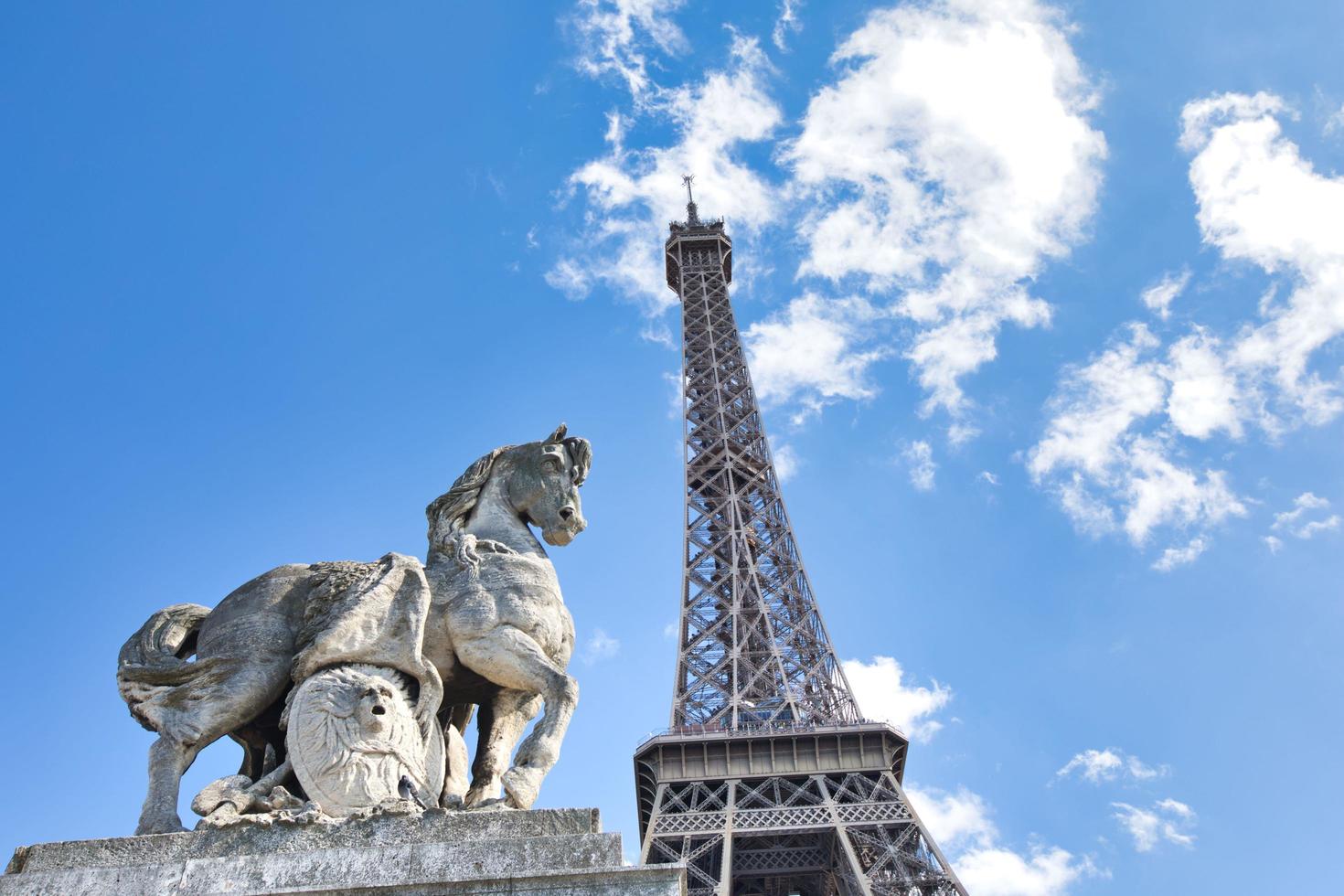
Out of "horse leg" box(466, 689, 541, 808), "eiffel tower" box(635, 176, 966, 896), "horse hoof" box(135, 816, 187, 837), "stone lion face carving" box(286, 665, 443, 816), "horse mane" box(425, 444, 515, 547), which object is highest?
"eiffel tower" box(635, 176, 966, 896)

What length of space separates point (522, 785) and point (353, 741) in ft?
2.45

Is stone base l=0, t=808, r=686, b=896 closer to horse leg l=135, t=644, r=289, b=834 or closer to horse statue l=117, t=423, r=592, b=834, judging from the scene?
horse statue l=117, t=423, r=592, b=834

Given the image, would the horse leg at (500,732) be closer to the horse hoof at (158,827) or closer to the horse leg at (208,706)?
the horse leg at (208,706)

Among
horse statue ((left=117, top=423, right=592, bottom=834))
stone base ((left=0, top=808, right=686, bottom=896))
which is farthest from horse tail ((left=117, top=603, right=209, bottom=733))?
stone base ((left=0, top=808, right=686, bottom=896))

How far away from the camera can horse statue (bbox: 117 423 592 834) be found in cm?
534

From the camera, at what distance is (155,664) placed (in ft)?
18.2

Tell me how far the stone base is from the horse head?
209 centimetres

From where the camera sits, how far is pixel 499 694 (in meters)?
5.79

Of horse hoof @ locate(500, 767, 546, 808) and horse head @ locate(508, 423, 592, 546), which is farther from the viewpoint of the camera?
horse head @ locate(508, 423, 592, 546)

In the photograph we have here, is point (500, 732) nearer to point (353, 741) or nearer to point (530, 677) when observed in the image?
point (530, 677)

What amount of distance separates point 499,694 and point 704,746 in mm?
31486

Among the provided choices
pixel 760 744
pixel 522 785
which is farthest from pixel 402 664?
pixel 760 744

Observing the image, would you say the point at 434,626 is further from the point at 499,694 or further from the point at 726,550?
the point at 726,550

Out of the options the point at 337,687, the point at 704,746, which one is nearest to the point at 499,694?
the point at 337,687
